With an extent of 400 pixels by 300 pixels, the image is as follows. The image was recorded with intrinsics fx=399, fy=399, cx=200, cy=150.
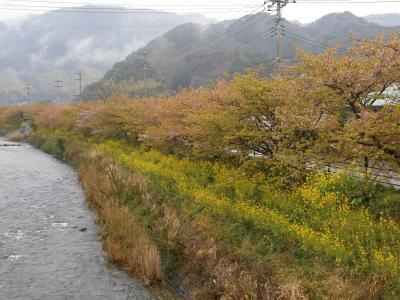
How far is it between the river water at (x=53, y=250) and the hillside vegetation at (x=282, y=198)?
801mm

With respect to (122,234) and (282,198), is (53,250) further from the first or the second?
(282,198)

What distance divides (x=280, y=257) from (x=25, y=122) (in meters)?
67.5

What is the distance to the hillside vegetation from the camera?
34.4 ft

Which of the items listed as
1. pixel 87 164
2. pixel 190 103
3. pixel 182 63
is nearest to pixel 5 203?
pixel 87 164

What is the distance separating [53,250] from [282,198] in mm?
9012

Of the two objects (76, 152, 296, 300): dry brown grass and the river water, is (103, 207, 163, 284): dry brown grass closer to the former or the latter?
(76, 152, 296, 300): dry brown grass

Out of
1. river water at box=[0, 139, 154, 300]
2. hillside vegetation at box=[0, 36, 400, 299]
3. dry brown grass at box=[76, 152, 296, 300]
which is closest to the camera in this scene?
dry brown grass at box=[76, 152, 296, 300]

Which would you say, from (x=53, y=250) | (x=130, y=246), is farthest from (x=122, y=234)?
(x=53, y=250)

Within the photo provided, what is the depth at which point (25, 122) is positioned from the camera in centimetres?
6988

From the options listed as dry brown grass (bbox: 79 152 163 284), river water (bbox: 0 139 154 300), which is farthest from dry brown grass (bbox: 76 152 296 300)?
river water (bbox: 0 139 154 300)

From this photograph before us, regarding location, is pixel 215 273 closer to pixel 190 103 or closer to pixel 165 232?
pixel 165 232

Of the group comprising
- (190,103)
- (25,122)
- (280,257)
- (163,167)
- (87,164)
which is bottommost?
(25,122)

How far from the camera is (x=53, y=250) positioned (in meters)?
15.3

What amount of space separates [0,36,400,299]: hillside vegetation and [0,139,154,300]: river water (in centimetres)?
80
